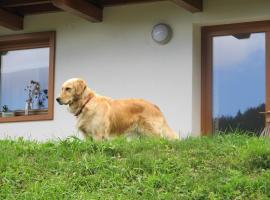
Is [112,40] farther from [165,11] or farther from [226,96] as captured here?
[226,96]

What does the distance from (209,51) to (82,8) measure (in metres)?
2.10

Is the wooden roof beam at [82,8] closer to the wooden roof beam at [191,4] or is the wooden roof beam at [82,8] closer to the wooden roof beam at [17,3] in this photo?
the wooden roof beam at [17,3]

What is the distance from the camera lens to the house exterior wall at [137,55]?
10.9 m

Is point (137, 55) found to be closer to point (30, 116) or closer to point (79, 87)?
point (79, 87)

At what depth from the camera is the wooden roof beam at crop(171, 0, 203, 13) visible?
34.5 feet

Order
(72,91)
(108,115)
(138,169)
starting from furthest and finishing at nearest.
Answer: (72,91), (108,115), (138,169)

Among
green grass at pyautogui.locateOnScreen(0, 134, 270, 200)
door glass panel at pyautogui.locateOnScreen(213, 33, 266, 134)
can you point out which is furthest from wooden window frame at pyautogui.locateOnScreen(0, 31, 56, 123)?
green grass at pyautogui.locateOnScreen(0, 134, 270, 200)

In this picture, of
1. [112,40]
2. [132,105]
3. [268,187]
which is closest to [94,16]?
[112,40]

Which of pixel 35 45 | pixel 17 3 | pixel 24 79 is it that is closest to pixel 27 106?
pixel 24 79

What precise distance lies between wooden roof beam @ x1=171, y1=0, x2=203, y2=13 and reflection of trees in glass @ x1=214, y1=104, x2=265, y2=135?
1.68m

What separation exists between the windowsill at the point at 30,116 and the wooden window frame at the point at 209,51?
8.49ft

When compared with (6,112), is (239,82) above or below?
above

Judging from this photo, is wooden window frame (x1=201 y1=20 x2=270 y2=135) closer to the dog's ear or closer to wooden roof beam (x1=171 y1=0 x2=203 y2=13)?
wooden roof beam (x1=171 y1=0 x2=203 y2=13)

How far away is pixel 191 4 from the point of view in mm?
10633
